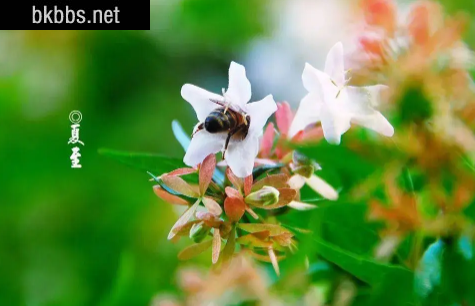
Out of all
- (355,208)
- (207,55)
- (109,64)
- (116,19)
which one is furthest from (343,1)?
(355,208)

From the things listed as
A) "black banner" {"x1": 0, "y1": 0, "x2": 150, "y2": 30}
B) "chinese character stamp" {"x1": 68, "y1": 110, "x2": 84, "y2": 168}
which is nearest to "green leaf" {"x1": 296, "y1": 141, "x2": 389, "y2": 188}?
"chinese character stamp" {"x1": 68, "y1": 110, "x2": 84, "y2": 168}

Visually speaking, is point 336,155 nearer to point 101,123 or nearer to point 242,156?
point 242,156

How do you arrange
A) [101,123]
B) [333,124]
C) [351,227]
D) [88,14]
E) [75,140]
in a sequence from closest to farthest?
1. [333,124]
2. [351,227]
3. [75,140]
4. [88,14]
5. [101,123]

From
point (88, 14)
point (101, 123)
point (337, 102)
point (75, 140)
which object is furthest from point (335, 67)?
point (101, 123)

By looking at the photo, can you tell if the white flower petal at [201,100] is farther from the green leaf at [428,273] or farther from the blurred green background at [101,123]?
the blurred green background at [101,123]

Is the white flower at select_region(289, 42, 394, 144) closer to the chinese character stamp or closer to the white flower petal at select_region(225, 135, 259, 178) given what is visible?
the white flower petal at select_region(225, 135, 259, 178)

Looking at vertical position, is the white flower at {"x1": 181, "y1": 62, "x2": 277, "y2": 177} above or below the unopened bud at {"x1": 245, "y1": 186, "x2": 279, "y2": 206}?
above

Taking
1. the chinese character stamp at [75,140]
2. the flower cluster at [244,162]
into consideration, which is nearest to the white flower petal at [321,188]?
the flower cluster at [244,162]
